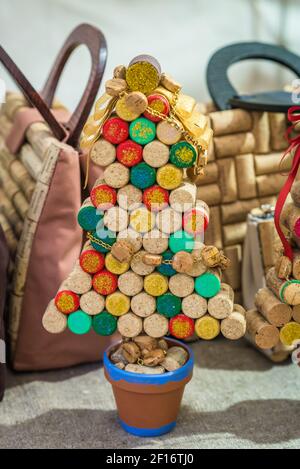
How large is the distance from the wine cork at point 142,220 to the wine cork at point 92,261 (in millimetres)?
98

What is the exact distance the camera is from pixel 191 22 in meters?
2.32

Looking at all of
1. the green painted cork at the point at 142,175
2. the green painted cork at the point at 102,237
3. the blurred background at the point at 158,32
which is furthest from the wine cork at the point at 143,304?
the blurred background at the point at 158,32

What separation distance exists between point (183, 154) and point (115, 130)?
13 centimetres

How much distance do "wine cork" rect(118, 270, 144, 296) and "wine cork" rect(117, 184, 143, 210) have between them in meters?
0.13

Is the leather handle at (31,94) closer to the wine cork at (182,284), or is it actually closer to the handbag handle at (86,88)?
the handbag handle at (86,88)

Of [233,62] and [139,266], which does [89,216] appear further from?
[233,62]

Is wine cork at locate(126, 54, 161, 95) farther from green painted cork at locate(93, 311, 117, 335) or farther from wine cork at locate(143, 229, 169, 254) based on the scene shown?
green painted cork at locate(93, 311, 117, 335)

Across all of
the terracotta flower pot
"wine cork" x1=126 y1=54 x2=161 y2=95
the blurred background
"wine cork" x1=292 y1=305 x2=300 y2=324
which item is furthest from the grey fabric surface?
the blurred background

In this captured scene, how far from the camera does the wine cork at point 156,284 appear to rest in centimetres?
136

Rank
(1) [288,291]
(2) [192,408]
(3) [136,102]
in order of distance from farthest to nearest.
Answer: (2) [192,408], (1) [288,291], (3) [136,102]

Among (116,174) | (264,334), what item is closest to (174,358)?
(264,334)

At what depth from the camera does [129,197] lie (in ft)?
4.39

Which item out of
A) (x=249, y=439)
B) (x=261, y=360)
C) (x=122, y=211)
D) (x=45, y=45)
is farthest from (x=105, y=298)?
(x=45, y=45)

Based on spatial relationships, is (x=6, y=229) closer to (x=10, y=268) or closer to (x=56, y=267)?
(x=10, y=268)
